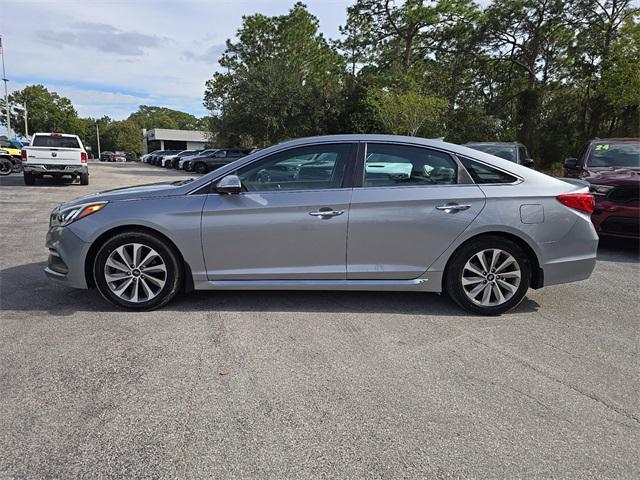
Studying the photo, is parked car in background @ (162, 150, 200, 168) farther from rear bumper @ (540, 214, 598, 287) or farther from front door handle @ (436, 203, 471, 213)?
rear bumper @ (540, 214, 598, 287)

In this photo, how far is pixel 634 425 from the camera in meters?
2.52

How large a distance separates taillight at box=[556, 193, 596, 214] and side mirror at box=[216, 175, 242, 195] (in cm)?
290

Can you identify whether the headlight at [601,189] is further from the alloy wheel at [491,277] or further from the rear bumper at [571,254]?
the alloy wheel at [491,277]

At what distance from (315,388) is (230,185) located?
1.93 metres

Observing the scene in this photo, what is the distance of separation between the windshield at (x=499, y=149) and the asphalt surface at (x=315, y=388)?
5.56 metres

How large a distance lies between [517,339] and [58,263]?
414 centimetres

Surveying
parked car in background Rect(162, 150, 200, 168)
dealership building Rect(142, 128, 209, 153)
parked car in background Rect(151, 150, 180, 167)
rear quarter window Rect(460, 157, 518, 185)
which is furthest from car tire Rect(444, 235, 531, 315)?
dealership building Rect(142, 128, 209, 153)

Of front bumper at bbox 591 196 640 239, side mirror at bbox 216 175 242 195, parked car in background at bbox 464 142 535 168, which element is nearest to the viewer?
side mirror at bbox 216 175 242 195

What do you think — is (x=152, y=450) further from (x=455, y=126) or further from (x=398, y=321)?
(x=455, y=126)

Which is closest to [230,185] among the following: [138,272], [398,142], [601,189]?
[138,272]

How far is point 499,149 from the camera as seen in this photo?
9812 mm

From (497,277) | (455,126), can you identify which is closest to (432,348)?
(497,277)

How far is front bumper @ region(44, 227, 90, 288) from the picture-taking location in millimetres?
3984

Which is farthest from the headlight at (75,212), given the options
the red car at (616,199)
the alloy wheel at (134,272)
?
the red car at (616,199)
